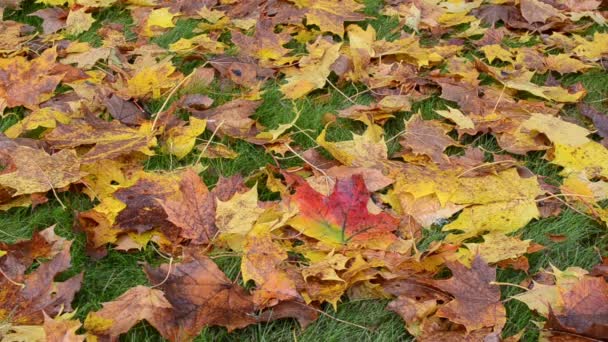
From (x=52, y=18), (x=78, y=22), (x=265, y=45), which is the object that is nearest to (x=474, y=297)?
(x=265, y=45)

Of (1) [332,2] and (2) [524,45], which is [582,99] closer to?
(2) [524,45]

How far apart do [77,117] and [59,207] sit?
1.58 ft

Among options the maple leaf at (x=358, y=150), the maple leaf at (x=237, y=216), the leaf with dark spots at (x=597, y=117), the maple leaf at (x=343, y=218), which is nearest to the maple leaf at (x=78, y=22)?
the maple leaf at (x=358, y=150)

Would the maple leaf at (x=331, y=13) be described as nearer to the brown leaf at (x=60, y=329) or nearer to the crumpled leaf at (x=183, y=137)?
the crumpled leaf at (x=183, y=137)

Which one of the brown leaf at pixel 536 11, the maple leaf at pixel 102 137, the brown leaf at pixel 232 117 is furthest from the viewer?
the brown leaf at pixel 536 11

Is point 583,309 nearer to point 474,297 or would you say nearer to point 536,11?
point 474,297

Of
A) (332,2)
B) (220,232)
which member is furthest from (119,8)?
(220,232)

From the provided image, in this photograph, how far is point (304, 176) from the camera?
2119 mm

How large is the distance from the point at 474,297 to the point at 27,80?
6.31ft

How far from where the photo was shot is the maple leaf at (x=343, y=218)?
1.80m

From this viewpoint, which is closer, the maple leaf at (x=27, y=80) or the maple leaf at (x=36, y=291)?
the maple leaf at (x=36, y=291)

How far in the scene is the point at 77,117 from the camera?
2352mm

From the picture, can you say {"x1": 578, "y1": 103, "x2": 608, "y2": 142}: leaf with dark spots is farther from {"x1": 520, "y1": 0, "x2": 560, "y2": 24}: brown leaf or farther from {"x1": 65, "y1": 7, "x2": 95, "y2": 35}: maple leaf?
{"x1": 65, "y1": 7, "x2": 95, "y2": 35}: maple leaf

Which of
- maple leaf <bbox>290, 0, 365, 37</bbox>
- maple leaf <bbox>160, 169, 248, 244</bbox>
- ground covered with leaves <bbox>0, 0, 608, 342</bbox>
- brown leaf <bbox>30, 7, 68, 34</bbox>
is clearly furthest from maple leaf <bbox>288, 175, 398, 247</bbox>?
brown leaf <bbox>30, 7, 68, 34</bbox>
